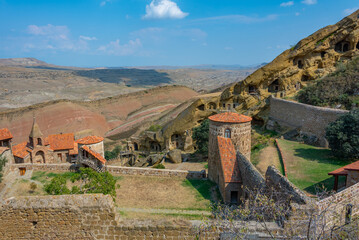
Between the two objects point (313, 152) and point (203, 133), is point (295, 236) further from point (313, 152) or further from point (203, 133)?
point (203, 133)

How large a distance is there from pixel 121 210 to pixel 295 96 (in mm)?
22271

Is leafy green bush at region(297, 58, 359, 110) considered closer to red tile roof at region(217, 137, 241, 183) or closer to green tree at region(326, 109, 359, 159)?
green tree at region(326, 109, 359, 159)

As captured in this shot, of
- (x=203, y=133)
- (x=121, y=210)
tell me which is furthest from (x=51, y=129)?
(x=121, y=210)

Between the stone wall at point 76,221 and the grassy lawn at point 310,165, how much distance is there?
25.3 ft

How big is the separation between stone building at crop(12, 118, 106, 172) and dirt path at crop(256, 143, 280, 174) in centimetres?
1042

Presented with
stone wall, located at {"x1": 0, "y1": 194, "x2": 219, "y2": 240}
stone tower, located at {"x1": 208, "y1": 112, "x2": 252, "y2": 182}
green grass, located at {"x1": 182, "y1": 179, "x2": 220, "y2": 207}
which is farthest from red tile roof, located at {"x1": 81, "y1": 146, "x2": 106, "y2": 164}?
stone wall, located at {"x1": 0, "y1": 194, "x2": 219, "y2": 240}

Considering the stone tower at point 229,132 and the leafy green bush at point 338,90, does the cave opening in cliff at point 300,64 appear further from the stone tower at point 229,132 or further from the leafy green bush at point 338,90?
the stone tower at point 229,132

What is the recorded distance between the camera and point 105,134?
1841 inches

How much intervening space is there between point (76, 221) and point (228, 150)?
31.1 feet

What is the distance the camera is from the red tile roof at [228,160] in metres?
11.9

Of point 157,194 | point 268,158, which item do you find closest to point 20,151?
point 157,194

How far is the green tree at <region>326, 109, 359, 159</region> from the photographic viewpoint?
530 inches

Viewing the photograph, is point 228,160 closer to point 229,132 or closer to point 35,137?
point 229,132

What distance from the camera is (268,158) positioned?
1644cm
